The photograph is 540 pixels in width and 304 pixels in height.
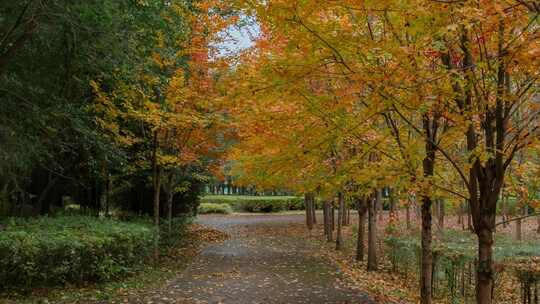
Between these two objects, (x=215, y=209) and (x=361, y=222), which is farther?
(x=215, y=209)

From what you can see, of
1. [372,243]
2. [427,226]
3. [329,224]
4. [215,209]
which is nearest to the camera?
[427,226]

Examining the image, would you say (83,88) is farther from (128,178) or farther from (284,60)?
(284,60)

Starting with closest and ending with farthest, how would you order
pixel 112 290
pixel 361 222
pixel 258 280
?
pixel 112 290 → pixel 258 280 → pixel 361 222

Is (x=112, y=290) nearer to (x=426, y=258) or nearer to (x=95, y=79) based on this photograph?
(x=95, y=79)

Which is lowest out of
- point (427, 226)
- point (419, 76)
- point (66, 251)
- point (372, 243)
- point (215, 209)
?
point (215, 209)

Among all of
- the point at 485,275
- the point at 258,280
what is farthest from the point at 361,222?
the point at 485,275

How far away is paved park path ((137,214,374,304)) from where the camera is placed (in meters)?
9.82

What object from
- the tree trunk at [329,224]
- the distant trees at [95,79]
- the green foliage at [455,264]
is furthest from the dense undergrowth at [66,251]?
the tree trunk at [329,224]

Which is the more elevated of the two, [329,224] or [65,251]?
[65,251]

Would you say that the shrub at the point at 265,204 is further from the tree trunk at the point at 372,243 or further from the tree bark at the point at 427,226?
the tree bark at the point at 427,226

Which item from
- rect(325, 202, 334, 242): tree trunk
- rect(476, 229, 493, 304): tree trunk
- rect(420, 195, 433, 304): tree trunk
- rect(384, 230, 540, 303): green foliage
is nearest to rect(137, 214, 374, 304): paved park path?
rect(420, 195, 433, 304): tree trunk

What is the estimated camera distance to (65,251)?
9.44 meters

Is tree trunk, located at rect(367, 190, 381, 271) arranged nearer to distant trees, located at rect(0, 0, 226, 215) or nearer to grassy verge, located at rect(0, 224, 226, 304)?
distant trees, located at rect(0, 0, 226, 215)

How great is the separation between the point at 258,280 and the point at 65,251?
4595mm
